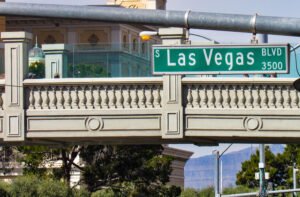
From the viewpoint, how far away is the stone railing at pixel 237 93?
98.1 feet

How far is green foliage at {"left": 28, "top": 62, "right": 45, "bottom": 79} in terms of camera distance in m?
31.6

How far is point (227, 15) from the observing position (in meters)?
17.7

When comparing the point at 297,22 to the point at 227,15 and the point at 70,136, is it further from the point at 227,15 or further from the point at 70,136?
the point at 70,136

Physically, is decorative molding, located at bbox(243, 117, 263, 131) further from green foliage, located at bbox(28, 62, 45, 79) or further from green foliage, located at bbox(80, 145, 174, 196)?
green foliage, located at bbox(80, 145, 174, 196)

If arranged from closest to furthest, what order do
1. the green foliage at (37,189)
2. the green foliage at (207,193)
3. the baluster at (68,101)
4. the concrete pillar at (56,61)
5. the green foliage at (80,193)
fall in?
the baluster at (68,101) → the concrete pillar at (56,61) → the green foliage at (37,189) → the green foliage at (80,193) → the green foliage at (207,193)

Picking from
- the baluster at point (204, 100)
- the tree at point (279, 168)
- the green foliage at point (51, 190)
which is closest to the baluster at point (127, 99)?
the baluster at point (204, 100)

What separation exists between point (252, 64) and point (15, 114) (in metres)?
7.15

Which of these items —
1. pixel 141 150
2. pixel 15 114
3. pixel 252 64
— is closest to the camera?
pixel 252 64

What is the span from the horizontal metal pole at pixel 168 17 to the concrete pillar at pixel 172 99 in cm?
1117

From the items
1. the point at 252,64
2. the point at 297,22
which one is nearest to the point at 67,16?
the point at 297,22

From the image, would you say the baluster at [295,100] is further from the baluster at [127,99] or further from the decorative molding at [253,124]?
the baluster at [127,99]

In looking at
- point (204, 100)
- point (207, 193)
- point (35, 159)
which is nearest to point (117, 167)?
point (35, 159)

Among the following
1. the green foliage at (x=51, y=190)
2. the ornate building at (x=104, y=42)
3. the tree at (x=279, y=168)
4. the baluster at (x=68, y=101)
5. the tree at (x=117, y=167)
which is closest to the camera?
the baluster at (x=68, y=101)

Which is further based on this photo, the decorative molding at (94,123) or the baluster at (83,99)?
the baluster at (83,99)
